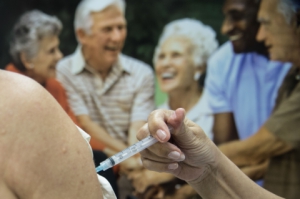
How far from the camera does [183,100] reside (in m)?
2.40

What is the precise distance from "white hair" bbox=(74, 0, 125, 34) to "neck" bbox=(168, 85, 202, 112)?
0.64 m

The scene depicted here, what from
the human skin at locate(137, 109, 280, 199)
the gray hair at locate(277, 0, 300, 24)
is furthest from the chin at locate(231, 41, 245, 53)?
the human skin at locate(137, 109, 280, 199)

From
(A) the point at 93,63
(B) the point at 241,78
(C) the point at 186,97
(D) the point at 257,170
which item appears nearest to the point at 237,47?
(B) the point at 241,78

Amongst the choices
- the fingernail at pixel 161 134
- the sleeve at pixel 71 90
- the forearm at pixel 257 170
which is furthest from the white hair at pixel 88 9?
the fingernail at pixel 161 134

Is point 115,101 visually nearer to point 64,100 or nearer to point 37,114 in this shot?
point 64,100

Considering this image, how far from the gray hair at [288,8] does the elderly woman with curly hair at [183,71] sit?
0.44 meters

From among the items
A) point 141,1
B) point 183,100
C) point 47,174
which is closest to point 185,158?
point 47,174

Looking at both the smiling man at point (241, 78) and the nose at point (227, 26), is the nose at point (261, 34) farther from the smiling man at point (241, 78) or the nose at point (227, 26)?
the nose at point (227, 26)

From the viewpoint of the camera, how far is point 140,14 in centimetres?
237

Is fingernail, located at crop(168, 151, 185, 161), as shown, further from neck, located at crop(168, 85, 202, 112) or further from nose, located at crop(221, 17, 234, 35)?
nose, located at crop(221, 17, 234, 35)

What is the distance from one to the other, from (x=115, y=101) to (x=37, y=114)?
173cm

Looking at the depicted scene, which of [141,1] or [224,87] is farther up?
[141,1]

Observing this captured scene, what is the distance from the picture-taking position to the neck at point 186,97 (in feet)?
7.82

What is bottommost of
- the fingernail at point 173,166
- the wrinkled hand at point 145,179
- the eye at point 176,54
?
the wrinkled hand at point 145,179
